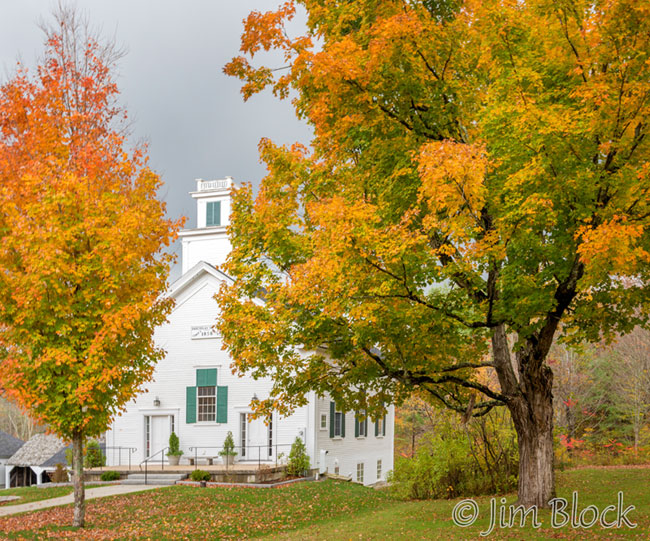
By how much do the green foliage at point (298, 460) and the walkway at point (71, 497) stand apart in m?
4.76

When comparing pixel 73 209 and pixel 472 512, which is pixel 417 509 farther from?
pixel 73 209

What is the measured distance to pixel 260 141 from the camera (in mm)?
13773

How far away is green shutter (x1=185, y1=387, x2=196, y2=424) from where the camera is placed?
2627 centimetres

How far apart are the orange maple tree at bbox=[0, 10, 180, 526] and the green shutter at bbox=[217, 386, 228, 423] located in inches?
452

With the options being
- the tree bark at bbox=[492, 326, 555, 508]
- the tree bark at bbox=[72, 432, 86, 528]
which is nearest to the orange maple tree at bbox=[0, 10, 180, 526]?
the tree bark at bbox=[72, 432, 86, 528]

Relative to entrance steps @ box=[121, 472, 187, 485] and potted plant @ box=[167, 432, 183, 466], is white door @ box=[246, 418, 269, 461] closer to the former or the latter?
potted plant @ box=[167, 432, 183, 466]

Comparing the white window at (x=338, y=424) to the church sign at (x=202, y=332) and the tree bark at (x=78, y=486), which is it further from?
the tree bark at (x=78, y=486)

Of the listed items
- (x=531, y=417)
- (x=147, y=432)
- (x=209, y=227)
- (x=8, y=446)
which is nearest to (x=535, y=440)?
(x=531, y=417)

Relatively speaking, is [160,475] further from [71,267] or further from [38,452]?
[38,452]

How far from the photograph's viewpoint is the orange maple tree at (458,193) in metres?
9.32

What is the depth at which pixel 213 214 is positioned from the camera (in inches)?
1591

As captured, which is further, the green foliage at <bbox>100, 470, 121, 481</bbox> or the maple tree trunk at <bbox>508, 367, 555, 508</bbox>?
the green foliage at <bbox>100, 470, 121, 481</bbox>

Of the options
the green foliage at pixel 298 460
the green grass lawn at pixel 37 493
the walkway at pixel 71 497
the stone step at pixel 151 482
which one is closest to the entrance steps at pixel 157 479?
the stone step at pixel 151 482

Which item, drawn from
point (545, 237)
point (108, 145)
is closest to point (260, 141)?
point (108, 145)
